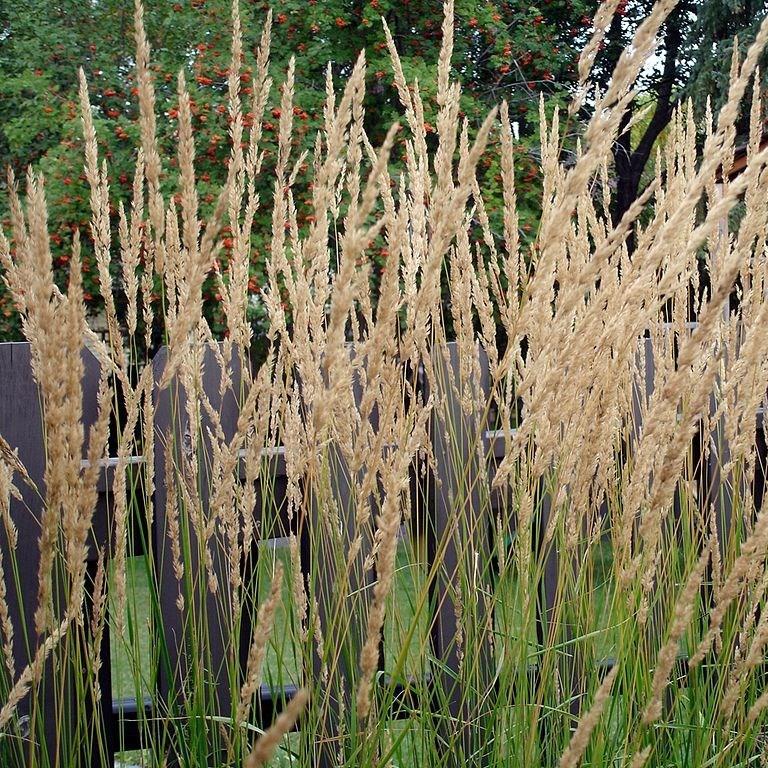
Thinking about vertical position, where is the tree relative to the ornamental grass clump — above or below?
above

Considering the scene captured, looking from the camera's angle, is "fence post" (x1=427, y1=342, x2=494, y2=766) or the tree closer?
"fence post" (x1=427, y1=342, x2=494, y2=766)

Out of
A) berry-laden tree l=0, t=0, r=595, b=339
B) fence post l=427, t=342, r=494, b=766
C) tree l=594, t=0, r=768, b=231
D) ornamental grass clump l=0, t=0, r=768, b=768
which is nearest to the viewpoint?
ornamental grass clump l=0, t=0, r=768, b=768

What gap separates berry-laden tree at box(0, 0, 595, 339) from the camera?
306 inches

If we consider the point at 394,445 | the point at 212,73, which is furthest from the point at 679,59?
the point at 394,445

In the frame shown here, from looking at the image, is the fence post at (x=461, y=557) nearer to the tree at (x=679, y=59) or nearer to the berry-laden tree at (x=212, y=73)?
the berry-laden tree at (x=212, y=73)

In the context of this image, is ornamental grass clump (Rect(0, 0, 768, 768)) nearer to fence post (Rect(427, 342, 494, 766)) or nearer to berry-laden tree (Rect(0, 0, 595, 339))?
fence post (Rect(427, 342, 494, 766))

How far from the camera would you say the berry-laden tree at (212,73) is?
306 inches

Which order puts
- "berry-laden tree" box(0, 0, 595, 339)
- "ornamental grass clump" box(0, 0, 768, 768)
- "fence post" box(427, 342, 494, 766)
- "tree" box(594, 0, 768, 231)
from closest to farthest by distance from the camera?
1. "ornamental grass clump" box(0, 0, 768, 768)
2. "fence post" box(427, 342, 494, 766)
3. "berry-laden tree" box(0, 0, 595, 339)
4. "tree" box(594, 0, 768, 231)

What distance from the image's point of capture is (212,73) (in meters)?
8.23

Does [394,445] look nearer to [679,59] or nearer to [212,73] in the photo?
[212,73]

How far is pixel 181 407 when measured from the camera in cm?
219

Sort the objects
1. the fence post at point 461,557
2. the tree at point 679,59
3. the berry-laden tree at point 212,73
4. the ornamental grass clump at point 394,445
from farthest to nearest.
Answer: the tree at point 679,59 → the berry-laden tree at point 212,73 → the fence post at point 461,557 → the ornamental grass clump at point 394,445

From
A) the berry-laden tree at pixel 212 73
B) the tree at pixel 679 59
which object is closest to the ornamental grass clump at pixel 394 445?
the berry-laden tree at pixel 212 73

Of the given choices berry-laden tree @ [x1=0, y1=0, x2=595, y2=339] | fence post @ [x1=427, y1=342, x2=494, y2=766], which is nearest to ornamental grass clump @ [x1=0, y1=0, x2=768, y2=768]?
fence post @ [x1=427, y1=342, x2=494, y2=766]
